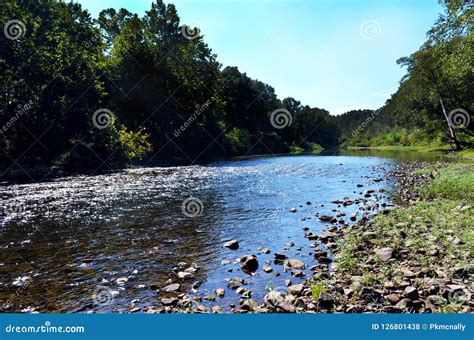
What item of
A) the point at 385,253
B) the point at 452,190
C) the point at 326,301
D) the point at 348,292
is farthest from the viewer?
the point at 452,190

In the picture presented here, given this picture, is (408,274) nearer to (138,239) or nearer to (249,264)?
(249,264)

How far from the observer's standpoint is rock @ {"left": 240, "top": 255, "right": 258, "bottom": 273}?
878cm

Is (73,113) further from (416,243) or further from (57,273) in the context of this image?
(416,243)

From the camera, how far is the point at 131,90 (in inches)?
2309

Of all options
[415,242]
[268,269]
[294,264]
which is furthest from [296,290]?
[415,242]

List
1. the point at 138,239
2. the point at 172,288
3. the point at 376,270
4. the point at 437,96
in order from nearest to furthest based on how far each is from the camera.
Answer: the point at 376,270 < the point at 172,288 < the point at 138,239 < the point at 437,96

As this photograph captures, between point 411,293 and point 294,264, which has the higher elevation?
point 411,293

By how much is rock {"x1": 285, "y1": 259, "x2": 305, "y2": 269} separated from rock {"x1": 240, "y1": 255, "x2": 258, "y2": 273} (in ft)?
2.85

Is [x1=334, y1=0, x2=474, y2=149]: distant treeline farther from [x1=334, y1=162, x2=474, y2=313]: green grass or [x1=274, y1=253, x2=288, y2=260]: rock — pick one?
[x1=274, y1=253, x2=288, y2=260]: rock

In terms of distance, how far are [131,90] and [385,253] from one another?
57643 millimetres

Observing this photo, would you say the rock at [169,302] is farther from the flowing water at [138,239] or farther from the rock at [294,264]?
the rock at [294,264]

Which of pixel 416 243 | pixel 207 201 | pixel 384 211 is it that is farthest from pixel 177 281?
pixel 207 201

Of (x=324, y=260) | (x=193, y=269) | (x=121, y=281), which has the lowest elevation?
(x=121, y=281)

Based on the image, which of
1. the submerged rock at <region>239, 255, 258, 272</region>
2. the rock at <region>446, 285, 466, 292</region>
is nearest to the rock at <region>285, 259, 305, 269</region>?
the submerged rock at <region>239, 255, 258, 272</region>
